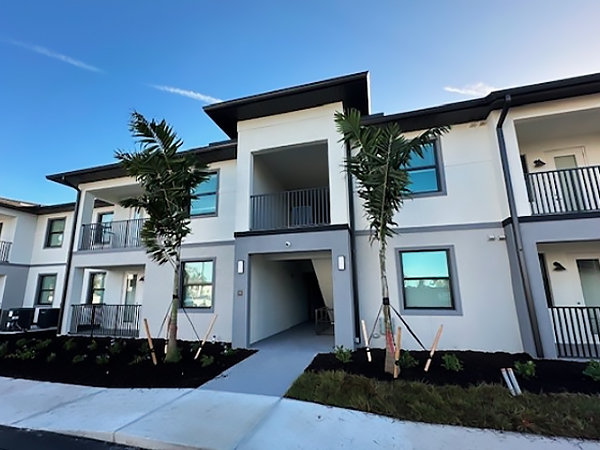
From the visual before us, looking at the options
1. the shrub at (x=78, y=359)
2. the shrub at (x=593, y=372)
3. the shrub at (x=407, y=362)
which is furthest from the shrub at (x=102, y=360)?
the shrub at (x=593, y=372)

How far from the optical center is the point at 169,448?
10.8ft

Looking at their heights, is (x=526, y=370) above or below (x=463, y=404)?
above

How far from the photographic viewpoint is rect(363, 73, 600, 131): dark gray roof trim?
22.4ft

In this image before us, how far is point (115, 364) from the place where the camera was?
674 cm

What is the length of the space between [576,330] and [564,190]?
362cm

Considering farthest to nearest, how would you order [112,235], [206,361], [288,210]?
[112,235] < [288,210] < [206,361]

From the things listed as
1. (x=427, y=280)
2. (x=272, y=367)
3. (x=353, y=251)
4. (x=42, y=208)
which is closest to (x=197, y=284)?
(x=272, y=367)

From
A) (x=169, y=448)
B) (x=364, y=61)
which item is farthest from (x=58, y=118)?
(x=169, y=448)

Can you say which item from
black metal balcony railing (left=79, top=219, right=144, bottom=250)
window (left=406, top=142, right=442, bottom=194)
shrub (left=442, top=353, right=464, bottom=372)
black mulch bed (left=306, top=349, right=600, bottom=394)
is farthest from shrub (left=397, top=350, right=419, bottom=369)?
black metal balcony railing (left=79, top=219, right=144, bottom=250)

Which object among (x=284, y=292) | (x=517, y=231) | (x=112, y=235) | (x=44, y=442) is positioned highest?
(x=112, y=235)

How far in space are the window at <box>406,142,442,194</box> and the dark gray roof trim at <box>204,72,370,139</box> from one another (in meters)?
2.27

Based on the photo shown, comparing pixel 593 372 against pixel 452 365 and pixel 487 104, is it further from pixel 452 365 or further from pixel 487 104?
pixel 487 104

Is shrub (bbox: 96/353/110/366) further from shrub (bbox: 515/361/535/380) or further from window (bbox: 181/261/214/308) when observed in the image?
shrub (bbox: 515/361/535/380)

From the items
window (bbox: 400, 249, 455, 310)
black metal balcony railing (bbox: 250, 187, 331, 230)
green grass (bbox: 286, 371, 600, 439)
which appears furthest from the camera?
black metal balcony railing (bbox: 250, 187, 331, 230)
